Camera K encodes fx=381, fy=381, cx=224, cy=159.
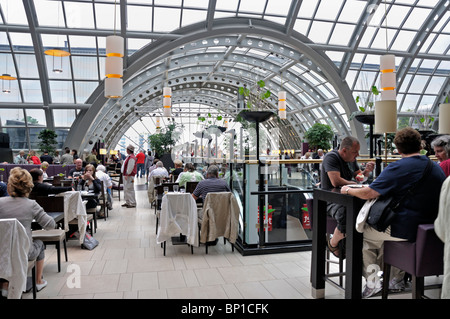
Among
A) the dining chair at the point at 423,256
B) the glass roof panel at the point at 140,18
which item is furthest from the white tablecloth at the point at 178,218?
the glass roof panel at the point at 140,18

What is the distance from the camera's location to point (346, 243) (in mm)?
2785

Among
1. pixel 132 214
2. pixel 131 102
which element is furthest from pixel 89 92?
pixel 132 214

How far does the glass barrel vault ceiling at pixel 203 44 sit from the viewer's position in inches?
490

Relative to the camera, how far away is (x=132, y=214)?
8.23 meters

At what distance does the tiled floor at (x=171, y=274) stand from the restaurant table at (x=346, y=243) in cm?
26

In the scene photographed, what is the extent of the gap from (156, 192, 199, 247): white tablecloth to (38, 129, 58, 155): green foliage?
1203 cm

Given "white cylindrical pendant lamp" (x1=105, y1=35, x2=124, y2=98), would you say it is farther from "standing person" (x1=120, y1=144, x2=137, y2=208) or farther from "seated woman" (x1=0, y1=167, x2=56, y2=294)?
"seated woman" (x1=0, y1=167, x2=56, y2=294)

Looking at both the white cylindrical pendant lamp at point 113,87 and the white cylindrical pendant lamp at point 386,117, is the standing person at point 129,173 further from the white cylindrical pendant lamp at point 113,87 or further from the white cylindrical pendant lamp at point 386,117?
the white cylindrical pendant lamp at point 386,117

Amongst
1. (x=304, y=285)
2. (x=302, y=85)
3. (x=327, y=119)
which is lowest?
(x=304, y=285)

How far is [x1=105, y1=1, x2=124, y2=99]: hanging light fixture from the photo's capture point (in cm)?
635

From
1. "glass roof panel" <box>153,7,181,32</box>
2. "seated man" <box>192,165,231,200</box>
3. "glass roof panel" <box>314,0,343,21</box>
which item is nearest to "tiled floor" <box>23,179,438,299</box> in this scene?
"seated man" <box>192,165,231,200</box>

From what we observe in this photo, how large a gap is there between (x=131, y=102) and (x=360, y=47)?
12.0 m

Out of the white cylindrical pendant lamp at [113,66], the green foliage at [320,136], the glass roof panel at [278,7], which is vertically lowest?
the green foliage at [320,136]
